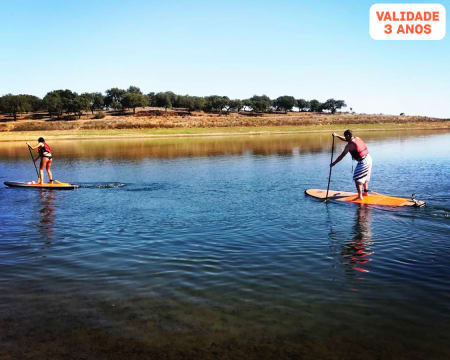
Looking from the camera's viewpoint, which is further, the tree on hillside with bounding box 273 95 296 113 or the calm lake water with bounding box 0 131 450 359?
the tree on hillside with bounding box 273 95 296 113

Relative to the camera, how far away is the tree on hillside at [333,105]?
18234 cm

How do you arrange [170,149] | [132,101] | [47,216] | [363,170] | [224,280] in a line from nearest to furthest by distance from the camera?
[224,280], [47,216], [363,170], [170,149], [132,101]

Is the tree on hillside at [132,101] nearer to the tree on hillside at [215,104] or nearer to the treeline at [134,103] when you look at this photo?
the treeline at [134,103]

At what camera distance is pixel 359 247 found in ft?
33.8

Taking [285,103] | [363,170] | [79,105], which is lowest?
[363,170]

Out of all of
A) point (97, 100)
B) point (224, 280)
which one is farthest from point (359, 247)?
point (97, 100)

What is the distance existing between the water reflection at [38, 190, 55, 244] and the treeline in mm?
107690

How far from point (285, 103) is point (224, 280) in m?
166

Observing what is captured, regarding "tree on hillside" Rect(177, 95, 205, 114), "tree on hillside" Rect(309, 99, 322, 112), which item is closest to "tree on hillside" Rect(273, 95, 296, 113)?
"tree on hillside" Rect(309, 99, 322, 112)

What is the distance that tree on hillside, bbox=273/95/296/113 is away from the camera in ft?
552

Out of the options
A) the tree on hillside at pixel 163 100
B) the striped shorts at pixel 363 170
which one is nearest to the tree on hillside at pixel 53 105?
the tree on hillside at pixel 163 100

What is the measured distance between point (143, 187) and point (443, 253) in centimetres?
1586

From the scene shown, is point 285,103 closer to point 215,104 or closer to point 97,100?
point 215,104

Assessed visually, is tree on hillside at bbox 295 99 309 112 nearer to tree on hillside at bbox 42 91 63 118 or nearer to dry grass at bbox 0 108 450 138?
dry grass at bbox 0 108 450 138
